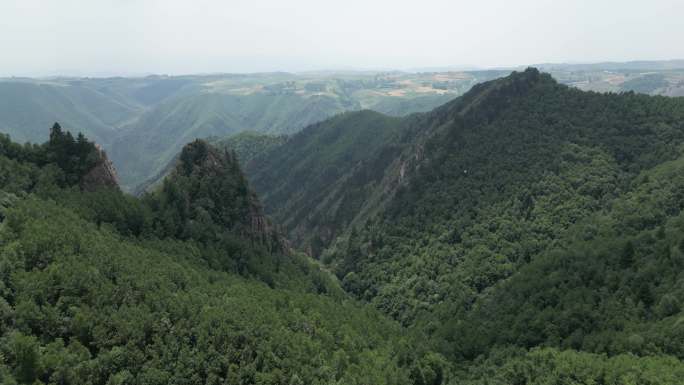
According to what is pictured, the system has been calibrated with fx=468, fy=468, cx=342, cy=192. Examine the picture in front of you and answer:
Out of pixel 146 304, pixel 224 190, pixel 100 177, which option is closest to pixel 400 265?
pixel 224 190

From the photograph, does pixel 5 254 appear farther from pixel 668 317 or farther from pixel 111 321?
pixel 668 317

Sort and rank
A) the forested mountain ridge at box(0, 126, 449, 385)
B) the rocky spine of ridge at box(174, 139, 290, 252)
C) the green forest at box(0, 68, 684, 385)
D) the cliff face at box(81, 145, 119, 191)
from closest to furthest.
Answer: the forested mountain ridge at box(0, 126, 449, 385), the green forest at box(0, 68, 684, 385), the cliff face at box(81, 145, 119, 191), the rocky spine of ridge at box(174, 139, 290, 252)

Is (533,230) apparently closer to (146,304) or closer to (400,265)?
(400,265)

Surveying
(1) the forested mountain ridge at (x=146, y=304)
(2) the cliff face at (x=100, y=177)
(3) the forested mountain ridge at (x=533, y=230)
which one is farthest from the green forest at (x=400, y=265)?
(3) the forested mountain ridge at (x=533, y=230)

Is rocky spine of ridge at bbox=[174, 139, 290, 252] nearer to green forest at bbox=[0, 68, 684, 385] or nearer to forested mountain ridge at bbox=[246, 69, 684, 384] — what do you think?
green forest at bbox=[0, 68, 684, 385]

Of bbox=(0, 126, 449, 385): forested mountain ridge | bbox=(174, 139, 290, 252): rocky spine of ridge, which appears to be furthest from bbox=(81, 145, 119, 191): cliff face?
bbox=(174, 139, 290, 252): rocky spine of ridge
